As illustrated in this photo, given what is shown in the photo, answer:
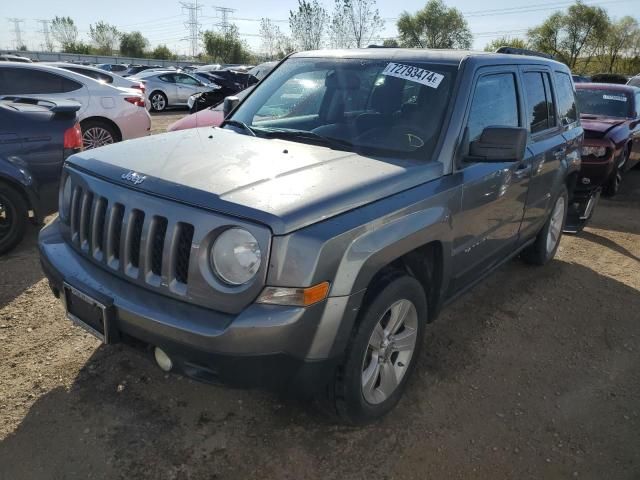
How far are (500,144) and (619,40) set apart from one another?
60.6 meters

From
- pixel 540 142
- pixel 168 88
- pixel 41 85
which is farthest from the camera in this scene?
pixel 168 88

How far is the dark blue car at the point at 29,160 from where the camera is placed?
15.3 feet

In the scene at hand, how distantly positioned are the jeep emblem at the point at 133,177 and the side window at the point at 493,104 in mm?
1829

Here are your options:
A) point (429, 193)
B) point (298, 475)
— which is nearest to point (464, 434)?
point (298, 475)

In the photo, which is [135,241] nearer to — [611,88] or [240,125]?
[240,125]

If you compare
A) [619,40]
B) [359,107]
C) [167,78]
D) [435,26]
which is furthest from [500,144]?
[435,26]

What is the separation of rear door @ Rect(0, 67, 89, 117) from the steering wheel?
6.32m

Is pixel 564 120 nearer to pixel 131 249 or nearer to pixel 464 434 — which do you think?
pixel 464 434

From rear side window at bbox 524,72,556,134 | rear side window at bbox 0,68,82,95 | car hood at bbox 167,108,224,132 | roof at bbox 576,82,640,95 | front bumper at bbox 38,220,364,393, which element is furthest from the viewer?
roof at bbox 576,82,640,95

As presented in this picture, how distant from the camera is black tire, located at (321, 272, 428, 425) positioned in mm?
2457

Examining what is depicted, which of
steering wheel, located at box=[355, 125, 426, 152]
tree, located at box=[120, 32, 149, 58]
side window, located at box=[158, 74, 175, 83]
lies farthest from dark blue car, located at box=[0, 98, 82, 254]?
tree, located at box=[120, 32, 149, 58]

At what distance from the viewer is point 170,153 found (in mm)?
2834

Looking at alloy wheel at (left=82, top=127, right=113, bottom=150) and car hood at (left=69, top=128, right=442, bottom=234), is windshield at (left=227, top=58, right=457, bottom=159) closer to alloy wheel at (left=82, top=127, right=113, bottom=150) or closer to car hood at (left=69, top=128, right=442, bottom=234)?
car hood at (left=69, top=128, right=442, bottom=234)

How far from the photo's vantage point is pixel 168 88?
18.9 meters
